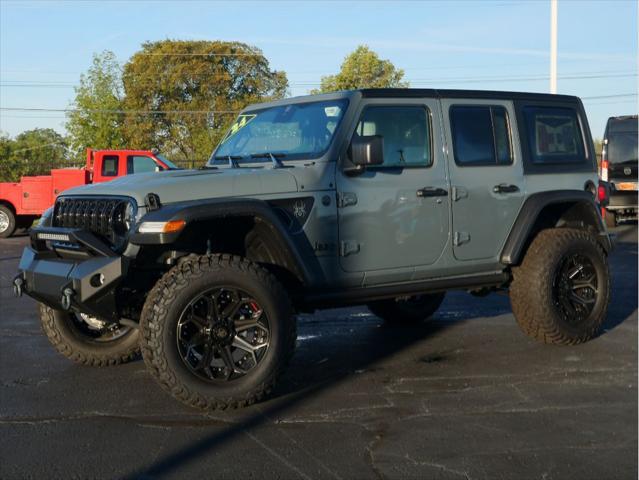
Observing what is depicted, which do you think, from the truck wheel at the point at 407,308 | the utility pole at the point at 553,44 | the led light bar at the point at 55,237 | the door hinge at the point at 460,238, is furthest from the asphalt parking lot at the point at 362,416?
the utility pole at the point at 553,44

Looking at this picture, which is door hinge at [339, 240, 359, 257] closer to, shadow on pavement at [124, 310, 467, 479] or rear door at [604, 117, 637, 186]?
shadow on pavement at [124, 310, 467, 479]

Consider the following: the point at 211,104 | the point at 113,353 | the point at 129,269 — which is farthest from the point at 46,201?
the point at 211,104

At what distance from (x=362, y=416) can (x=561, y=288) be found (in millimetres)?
2614

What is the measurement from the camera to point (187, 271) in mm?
5055

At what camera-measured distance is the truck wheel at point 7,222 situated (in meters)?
19.7

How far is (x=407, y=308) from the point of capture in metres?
7.98

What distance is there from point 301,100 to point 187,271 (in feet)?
6.51

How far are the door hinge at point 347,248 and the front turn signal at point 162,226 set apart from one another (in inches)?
49.8

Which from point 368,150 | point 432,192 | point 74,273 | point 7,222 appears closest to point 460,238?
point 432,192

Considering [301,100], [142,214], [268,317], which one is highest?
[301,100]

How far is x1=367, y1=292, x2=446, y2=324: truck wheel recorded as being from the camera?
25.9ft

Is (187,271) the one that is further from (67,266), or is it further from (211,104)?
(211,104)

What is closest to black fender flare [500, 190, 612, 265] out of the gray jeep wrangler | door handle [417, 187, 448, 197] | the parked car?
the gray jeep wrangler

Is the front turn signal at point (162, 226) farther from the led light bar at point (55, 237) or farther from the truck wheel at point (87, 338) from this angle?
the truck wheel at point (87, 338)
